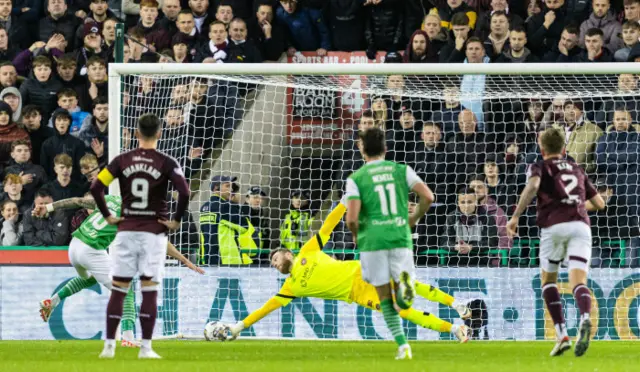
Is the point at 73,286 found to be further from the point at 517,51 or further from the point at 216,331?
the point at 517,51

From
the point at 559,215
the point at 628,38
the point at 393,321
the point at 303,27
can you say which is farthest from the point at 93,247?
the point at 628,38

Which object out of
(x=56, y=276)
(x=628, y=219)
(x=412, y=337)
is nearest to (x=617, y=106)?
(x=628, y=219)

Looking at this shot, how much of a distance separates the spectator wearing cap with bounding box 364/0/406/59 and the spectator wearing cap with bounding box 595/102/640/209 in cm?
385

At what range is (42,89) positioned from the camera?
61.2 feet

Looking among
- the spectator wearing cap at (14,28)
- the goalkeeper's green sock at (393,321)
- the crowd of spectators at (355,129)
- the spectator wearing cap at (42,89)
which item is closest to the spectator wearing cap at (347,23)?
the crowd of spectators at (355,129)

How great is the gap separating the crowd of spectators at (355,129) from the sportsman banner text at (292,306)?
0.37 meters

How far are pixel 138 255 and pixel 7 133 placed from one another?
8.46m

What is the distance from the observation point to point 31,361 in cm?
1037

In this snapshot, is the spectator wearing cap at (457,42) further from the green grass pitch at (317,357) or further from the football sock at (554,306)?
the football sock at (554,306)

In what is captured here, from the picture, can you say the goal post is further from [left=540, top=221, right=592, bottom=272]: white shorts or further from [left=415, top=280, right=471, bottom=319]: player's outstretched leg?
[left=540, top=221, right=592, bottom=272]: white shorts

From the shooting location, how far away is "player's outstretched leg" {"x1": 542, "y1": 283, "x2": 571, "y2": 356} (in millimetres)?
10695

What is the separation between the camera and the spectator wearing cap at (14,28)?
20.0 metres

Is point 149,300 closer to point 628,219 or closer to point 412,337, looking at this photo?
point 412,337

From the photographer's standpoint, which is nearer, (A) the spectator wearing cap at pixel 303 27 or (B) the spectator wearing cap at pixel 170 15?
(A) the spectator wearing cap at pixel 303 27
